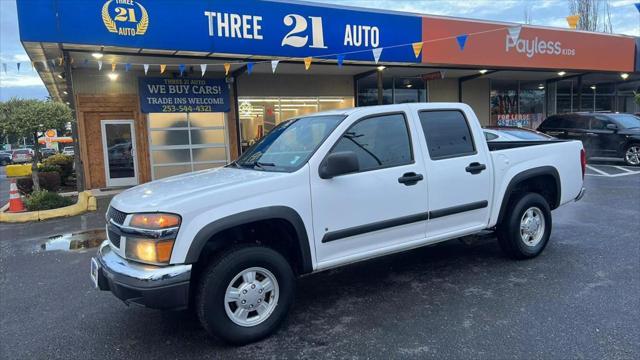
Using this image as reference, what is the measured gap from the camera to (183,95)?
546 inches

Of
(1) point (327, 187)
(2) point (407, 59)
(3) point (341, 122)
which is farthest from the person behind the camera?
(2) point (407, 59)

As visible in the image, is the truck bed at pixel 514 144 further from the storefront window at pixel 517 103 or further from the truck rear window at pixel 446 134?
the storefront window at pixel 517 103

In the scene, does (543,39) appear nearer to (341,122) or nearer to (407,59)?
(407,59)

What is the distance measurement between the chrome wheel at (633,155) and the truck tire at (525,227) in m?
11.8

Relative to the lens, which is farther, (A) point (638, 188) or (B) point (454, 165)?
(A) point (638, 188)

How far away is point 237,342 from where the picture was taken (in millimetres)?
3525

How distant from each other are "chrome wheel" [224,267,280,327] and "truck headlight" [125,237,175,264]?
530 millimetres

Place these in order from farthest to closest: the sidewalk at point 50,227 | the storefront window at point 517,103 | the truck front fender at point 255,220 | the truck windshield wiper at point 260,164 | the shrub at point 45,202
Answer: the storefront window at point 517,103 < the shrub at point 45,202 < the sidewalk at point 50,227 < the truck windshield wiper at point 260,164 < the truck front fender at point 255,220

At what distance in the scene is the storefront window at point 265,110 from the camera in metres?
15.5

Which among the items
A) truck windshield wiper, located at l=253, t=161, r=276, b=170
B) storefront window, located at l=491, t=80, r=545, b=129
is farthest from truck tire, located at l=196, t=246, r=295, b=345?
storefront window, located at l=491, t=80, r=545, b=129

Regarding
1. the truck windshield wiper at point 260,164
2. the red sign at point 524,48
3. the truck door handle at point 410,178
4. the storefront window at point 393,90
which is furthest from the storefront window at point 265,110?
the truck door handle at point 410,178

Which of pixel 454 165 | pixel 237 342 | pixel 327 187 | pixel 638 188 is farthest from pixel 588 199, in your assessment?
pixel 237 342

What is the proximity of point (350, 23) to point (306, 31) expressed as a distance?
4.54 ft

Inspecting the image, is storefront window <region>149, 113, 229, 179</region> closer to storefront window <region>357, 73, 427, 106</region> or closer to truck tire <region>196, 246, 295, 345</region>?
storefront window <region>357, 73, 427, 106</region>
